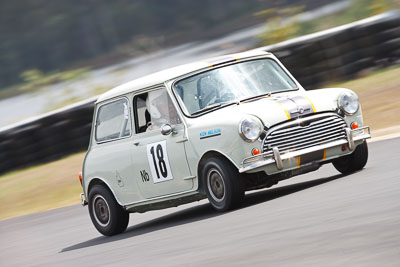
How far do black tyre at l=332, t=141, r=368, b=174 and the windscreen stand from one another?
867 mm

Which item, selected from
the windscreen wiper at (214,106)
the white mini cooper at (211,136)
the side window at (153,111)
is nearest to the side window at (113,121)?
the white mini cooper at (211,136)

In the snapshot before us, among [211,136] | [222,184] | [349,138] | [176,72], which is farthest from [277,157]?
[176,72]

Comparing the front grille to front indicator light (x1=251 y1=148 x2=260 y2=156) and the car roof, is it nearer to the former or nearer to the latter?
front indicator light (x1=251 y1=148 x2=260 y2=156)

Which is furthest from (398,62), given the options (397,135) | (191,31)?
(191,31)

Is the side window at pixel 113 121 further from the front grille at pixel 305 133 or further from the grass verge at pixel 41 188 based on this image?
the grass verge at pixel 41 188

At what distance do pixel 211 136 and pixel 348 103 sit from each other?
136cm

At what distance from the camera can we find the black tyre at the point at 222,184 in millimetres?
7738

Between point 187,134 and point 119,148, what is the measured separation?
3.63 ft

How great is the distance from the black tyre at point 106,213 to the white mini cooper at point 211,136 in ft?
0.03

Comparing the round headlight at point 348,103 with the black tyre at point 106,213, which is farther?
the black tyre at point 106,213

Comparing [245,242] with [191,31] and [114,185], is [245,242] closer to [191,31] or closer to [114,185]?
[114,185]

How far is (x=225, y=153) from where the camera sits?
7.81m

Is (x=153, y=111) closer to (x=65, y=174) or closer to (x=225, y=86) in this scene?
(x=225, y=86)

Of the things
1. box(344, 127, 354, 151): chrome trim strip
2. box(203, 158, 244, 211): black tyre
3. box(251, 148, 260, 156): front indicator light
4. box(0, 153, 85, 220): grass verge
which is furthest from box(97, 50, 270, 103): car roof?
box(0, 153, 85, 220): grass verge
